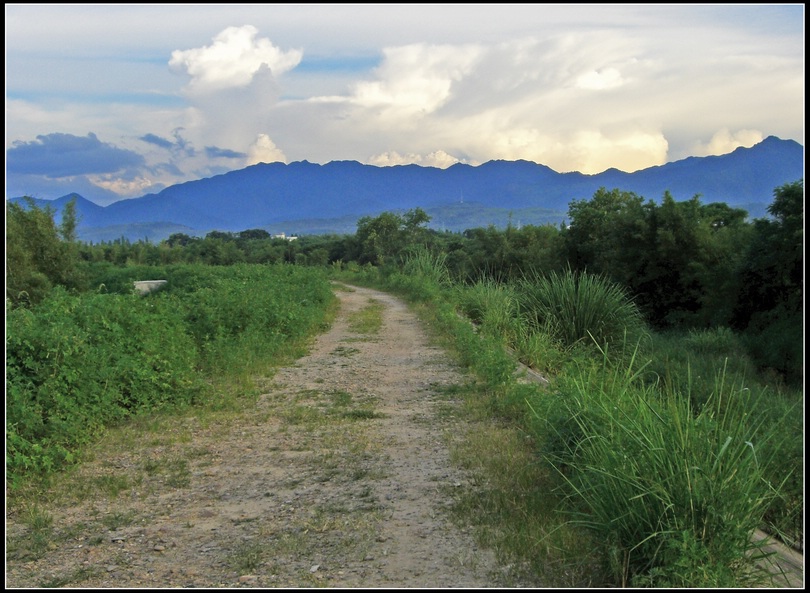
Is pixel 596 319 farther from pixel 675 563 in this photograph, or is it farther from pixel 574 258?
pixel 574 258

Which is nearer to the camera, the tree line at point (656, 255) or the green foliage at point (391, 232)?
the tree line at point (656, 255)

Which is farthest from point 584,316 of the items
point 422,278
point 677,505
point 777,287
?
point 777,287

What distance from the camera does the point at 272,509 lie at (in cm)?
454

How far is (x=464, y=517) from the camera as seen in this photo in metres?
4.29

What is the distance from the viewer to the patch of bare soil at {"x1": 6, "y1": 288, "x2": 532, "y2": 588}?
3.63 meters

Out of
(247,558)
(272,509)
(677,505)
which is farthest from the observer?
(272,509)

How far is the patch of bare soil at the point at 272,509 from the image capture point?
11.9 feet

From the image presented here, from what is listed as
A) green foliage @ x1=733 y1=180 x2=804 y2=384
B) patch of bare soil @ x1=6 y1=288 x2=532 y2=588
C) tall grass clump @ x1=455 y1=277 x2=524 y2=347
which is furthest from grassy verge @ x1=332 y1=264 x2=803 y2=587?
green foliage @ x1=733 y1=180 x2=804 y2=384

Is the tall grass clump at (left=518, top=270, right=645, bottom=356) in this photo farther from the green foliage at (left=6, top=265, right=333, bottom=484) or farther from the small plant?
the small plant

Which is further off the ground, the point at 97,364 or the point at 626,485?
the point at 97,364

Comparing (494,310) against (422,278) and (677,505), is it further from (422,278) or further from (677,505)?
(422,278)

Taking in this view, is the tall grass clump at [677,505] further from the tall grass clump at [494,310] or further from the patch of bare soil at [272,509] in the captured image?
the tall grass clump at [494,310]

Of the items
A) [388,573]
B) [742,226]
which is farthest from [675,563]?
[742,226]

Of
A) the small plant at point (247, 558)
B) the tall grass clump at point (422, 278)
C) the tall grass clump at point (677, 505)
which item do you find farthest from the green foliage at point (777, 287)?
the small plant at point (247, 558)
